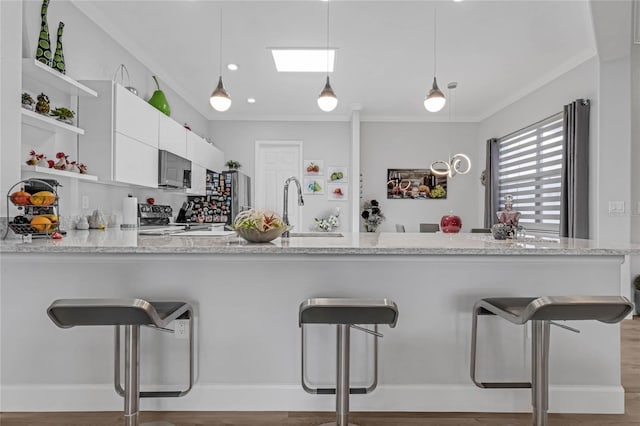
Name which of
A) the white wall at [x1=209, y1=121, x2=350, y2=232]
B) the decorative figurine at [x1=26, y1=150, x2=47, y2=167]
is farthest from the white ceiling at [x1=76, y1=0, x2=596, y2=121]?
the decorative figurine at [x1=26, y1=150, x2=47, y2=167]

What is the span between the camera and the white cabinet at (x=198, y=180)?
4531 millimetres

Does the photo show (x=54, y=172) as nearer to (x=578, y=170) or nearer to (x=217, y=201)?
(x=217, y=201)

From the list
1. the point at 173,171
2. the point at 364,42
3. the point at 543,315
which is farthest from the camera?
the point at 173,171

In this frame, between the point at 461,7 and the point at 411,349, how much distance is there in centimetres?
260

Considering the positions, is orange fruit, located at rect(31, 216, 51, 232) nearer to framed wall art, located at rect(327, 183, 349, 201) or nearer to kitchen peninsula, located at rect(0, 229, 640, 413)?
kitchen peninsula, located at rect(0, 229, 640, 413)

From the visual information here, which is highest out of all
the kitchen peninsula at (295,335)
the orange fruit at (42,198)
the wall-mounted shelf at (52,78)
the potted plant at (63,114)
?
the wall-mounted shelf at (52,78)

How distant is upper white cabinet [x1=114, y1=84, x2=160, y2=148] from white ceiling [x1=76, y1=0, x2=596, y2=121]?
0.69 meters

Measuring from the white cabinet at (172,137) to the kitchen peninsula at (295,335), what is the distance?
189 centimetres

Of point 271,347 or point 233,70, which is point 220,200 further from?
point 271,347

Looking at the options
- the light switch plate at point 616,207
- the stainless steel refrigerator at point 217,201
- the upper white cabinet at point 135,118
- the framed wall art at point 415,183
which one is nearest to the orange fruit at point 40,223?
the upper white cabinet at point 135,118

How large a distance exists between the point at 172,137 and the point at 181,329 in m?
2.48

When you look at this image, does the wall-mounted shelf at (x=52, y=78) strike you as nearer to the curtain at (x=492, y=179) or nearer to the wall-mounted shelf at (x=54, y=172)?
the wall-mounted shelf at (x=54, y=172)

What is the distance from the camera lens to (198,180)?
4754 mm

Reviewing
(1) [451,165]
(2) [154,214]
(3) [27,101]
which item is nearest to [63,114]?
(3) [27,101]
